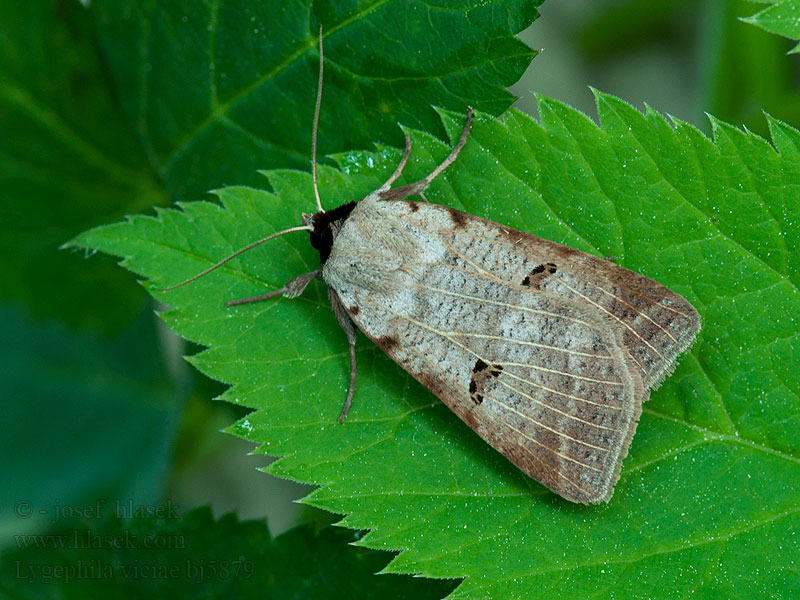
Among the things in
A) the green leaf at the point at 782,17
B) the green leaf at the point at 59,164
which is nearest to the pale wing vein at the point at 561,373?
the green leaf at the point at 782,17

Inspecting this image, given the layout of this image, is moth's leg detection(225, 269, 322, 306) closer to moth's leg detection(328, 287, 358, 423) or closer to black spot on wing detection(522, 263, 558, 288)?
moth's leg detection(328, 287, 358, 423)

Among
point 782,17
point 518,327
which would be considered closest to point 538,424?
point 518,327

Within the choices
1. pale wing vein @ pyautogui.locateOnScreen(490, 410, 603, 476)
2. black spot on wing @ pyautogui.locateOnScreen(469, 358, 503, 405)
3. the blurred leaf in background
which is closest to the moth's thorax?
black spot on wing @ pyautogui.locateOnScreen(469, 358, 503, 405)

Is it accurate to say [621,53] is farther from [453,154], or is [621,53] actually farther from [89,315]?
[89,315]

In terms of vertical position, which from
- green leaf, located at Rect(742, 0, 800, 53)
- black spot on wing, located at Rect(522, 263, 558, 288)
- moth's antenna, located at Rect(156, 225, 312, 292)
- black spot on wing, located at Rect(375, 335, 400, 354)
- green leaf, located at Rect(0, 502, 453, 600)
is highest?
green leaf, located at Rect(742, 0, 800, 53)

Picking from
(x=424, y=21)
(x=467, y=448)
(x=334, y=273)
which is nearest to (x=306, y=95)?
(x=424, y=21)

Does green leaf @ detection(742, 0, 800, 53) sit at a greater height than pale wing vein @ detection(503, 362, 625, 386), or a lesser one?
greater

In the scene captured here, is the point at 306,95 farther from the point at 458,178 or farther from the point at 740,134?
the point at 740,134
